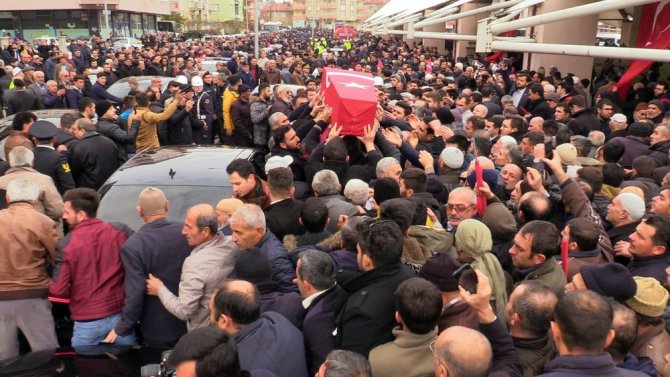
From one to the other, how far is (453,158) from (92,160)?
4227 mm

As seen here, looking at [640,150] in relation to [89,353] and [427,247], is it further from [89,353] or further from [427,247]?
[89,353]

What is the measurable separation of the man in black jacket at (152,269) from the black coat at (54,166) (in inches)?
112

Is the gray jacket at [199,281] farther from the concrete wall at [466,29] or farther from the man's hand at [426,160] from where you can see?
the concrete wall at [466,29]

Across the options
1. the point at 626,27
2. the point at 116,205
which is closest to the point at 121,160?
the point at 116,205

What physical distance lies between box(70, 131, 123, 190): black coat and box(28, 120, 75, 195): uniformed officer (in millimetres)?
412

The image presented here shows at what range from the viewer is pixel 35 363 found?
358cm

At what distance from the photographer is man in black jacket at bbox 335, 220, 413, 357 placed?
316cm

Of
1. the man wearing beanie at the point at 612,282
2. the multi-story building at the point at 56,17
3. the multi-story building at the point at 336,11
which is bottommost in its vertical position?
the man wearing beanie at the point at 612,282

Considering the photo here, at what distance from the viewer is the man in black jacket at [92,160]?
6.97 metres

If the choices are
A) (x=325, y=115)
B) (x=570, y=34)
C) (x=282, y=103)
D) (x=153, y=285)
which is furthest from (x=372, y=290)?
(x=570, y=34)

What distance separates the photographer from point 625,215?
15.4 ft

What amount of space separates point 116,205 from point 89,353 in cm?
172

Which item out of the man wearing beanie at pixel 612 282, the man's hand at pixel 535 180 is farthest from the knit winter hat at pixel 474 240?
the man's hand at pixel 535 180


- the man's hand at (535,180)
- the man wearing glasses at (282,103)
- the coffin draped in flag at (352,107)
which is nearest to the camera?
the man's hand at (535,180)
